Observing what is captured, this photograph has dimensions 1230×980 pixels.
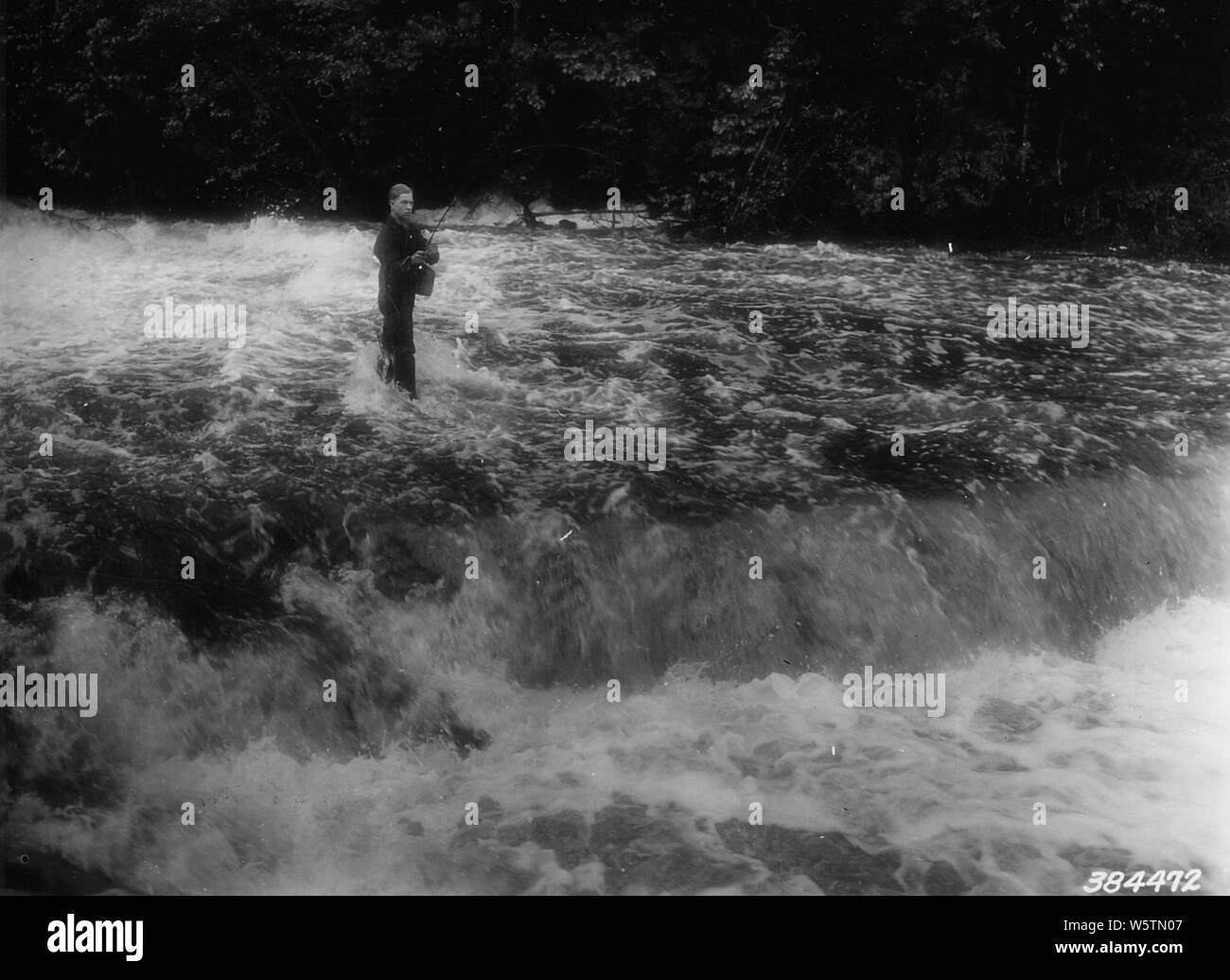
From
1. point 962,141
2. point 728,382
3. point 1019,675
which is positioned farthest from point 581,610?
point 962,141

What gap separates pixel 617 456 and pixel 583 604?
118cm

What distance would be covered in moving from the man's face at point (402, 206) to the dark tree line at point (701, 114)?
11.9ft

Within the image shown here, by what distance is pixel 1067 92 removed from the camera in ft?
35.8

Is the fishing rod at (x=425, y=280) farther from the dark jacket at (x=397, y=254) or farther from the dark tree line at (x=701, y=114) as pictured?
the dark tree line at (x=701, y=114)

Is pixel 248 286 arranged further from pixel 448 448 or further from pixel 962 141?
pixel 962 141

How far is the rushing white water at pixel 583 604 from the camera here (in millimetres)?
4699

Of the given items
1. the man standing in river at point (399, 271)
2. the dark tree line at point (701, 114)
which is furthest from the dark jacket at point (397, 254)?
the dark tree line at point (701, 114)

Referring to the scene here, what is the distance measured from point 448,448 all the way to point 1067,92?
732 cm

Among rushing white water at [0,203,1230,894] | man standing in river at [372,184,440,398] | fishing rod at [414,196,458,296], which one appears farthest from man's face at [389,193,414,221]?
rushing white water at [0,203,1230,894]

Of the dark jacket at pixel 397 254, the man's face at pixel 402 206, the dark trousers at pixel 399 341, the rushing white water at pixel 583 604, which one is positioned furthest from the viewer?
the dark trousers at pixel 399 341

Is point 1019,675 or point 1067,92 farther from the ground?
point 1067,92

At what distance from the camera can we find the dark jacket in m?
6.37

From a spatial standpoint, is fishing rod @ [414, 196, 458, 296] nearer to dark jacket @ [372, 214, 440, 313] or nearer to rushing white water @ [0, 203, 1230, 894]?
dark jacket @ [372, 214, 440, 313]
